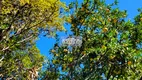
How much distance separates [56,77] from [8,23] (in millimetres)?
6881

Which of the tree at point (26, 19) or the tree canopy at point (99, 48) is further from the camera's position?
the tree at point (26, 19)

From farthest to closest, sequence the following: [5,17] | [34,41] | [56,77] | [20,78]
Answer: [20,78], [34,41], [5,17], [56,77]

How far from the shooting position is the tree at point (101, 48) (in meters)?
10.1

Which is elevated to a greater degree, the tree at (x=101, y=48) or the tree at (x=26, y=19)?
the tree at (x=26, y=19)

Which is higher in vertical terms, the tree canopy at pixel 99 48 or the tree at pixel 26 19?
the tree at pixel 26 19

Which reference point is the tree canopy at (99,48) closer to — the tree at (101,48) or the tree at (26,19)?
the tree at (101,48)

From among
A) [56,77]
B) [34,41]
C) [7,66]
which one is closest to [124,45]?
[56,77]

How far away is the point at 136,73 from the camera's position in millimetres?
10430

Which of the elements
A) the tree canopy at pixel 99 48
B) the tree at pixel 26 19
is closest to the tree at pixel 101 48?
the tree canopy at pixel 99 48

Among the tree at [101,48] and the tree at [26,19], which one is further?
the tree at [26,19]

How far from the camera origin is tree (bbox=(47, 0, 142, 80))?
1005cm

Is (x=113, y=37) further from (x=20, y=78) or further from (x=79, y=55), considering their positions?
(x=20, y=78)

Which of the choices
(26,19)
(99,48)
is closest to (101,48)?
(99,48)

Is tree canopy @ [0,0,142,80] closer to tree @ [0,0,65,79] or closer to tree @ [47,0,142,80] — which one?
tree @ [47,0,142,80]
